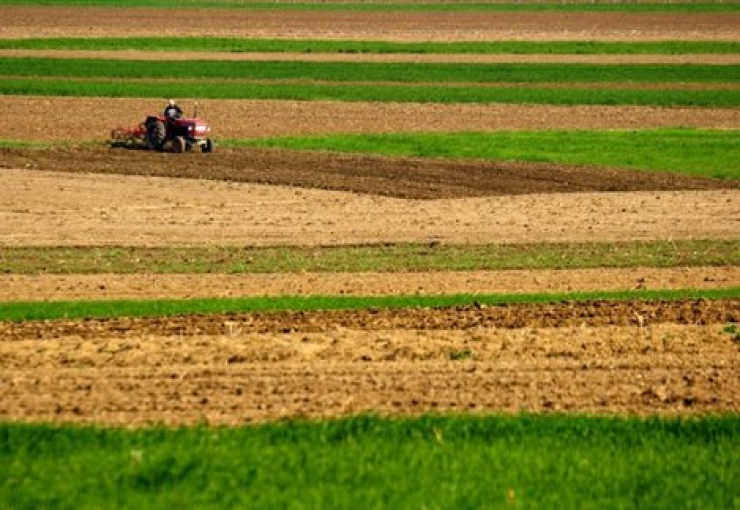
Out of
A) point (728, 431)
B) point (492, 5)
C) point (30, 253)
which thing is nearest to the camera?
point (728, 431)

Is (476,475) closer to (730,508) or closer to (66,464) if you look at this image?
(730,508)

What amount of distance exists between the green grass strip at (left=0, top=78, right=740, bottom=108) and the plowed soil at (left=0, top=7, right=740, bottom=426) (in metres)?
1.27

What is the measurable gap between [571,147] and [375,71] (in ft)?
62.7

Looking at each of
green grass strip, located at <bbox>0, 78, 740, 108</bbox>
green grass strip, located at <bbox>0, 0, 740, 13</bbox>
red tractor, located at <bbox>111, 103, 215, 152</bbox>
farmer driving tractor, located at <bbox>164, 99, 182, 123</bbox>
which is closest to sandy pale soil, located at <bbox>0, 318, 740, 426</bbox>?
red tractor, located at <bbox>111, 103, 215, 152</bbox>

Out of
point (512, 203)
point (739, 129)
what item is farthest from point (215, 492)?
point (739, 129)

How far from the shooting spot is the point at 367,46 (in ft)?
233

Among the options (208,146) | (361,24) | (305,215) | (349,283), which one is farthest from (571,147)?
(361,24)

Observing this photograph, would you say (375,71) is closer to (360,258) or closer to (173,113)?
(173,113)

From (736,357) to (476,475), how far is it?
19.0 feet

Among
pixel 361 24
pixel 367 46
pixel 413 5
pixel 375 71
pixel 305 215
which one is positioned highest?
pixel 413 5

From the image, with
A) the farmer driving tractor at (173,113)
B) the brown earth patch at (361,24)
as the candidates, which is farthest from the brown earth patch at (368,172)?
the brown earth patch at (361,24)

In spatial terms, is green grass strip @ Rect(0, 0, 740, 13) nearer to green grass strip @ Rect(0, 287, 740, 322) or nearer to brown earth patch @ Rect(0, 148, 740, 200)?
brown earth patch @ Rect(0, 148, 740, 200)

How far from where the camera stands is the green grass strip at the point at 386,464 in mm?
12453

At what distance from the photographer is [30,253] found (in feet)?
87.6
